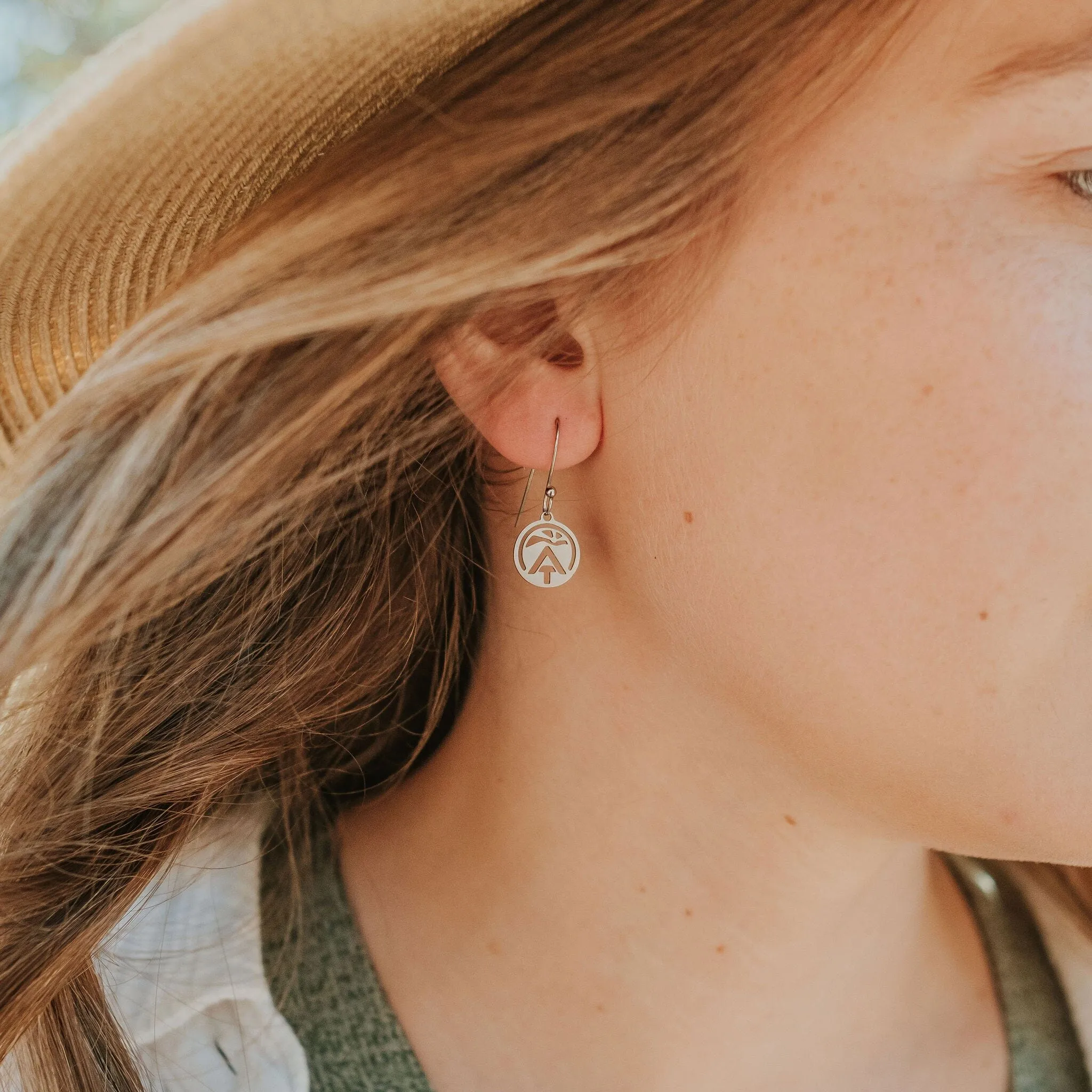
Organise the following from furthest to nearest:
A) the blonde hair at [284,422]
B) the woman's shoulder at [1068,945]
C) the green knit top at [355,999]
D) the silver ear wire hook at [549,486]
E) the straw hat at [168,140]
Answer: the woman's shoulder at [1068,945] < the green knit top at [355,999] < the silver ear wire hook at [549,486] < the blonde hair at [284,422] < the straw hat at [168,140]

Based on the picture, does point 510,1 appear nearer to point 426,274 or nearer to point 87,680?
point 426,274

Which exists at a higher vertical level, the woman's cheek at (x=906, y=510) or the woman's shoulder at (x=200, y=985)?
the woman's cheek at (x=906, y=510)

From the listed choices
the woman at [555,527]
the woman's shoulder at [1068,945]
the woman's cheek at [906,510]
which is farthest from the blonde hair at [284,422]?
the woman's shoulder at [1068,945]

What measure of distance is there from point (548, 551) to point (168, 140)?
1.39 feet

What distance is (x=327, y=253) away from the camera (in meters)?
0.83

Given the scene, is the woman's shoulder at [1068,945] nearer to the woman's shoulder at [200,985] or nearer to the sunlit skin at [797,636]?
the sunlit skin at [797,636]

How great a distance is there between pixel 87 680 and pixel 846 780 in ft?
2.11

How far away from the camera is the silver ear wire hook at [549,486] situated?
0.92 metres

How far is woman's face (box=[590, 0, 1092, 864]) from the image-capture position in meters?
0.76

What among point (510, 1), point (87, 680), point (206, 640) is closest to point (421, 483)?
point (206, 640)

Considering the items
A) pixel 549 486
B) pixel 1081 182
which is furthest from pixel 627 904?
pixel 1081 182

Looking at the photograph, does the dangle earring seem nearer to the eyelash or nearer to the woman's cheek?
the woman's cheek

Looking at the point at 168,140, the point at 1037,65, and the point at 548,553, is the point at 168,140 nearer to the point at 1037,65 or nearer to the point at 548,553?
the point at 548,553

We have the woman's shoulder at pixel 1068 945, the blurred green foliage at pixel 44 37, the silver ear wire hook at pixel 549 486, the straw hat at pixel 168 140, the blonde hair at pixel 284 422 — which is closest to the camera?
the straw hat at pixel 168 140
